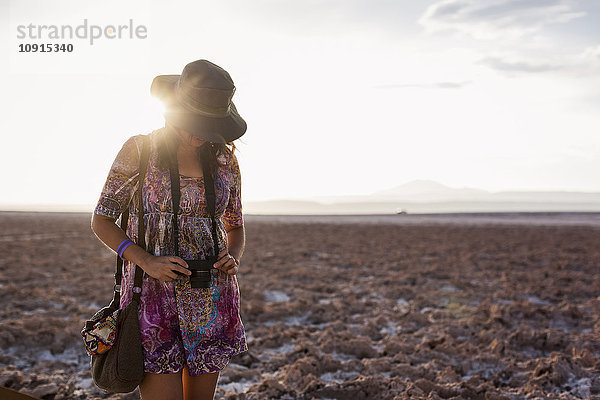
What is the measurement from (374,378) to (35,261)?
943 centimetres

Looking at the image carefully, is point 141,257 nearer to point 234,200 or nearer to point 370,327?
point 234,200

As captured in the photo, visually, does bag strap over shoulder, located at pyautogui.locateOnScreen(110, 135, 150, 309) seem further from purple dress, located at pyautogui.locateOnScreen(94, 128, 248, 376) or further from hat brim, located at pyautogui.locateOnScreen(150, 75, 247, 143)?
hat brim, located at pyautogui.locateOnScreen(150, 75, 247, 143)

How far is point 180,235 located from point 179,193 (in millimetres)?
151

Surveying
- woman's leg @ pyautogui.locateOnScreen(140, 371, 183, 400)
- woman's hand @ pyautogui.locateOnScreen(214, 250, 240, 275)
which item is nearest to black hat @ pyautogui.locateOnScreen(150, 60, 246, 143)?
woman's hand @ pyautogui.locateOnScreen(214, 250, 240, 275)

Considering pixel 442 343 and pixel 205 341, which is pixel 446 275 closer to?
pixel 442 343

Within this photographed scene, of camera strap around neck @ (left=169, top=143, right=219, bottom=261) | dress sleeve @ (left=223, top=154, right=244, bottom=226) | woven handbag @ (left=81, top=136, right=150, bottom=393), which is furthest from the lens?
dress sleeve @ (left=223, top=154, right=244, bottom=226)

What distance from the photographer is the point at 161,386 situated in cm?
172

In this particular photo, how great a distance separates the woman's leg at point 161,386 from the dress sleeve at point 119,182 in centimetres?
57

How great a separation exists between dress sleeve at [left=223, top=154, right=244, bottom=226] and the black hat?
0.20 meters

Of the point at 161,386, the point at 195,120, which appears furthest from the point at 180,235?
the point at 161,386

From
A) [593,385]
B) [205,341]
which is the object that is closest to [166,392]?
[205,341]

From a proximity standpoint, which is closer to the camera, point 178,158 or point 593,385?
point 178,158

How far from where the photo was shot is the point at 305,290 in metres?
8.41

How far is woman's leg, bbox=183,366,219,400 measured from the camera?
6.01 feet
